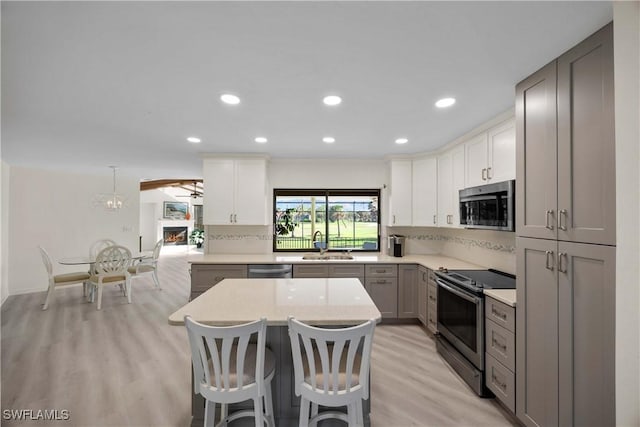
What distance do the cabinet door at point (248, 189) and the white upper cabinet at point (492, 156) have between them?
2.68 meters

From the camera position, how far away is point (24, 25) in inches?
54.1

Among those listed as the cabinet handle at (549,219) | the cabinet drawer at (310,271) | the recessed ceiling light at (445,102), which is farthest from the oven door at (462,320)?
the recessed ceiling light at (445,102)

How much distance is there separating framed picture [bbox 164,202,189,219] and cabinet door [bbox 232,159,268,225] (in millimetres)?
10013

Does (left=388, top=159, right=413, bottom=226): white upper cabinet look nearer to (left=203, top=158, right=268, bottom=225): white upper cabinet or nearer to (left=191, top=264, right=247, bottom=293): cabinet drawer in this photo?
(left=203, top=158, right=268, bottom=225): white upper cabinet

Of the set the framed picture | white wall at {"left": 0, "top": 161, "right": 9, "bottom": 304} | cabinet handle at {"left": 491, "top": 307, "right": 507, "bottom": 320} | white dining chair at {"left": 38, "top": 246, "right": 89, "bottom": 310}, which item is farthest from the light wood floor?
the framed picture

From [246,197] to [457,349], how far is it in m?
3.15

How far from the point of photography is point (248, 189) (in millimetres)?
4074

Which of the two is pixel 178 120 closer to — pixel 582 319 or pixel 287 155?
pixel 287 155

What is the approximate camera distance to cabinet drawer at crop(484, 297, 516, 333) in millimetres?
1987

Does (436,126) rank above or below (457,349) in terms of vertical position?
above

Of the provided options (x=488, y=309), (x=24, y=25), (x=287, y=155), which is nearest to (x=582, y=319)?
(x=488, y=309)

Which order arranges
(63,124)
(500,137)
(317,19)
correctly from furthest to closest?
1. (63,124)
2. (500,137)
3. (317,19)

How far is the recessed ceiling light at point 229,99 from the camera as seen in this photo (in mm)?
2148

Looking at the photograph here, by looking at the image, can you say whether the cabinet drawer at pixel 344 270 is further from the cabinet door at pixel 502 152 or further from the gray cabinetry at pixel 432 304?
the cabinet door at pixel 502 152
